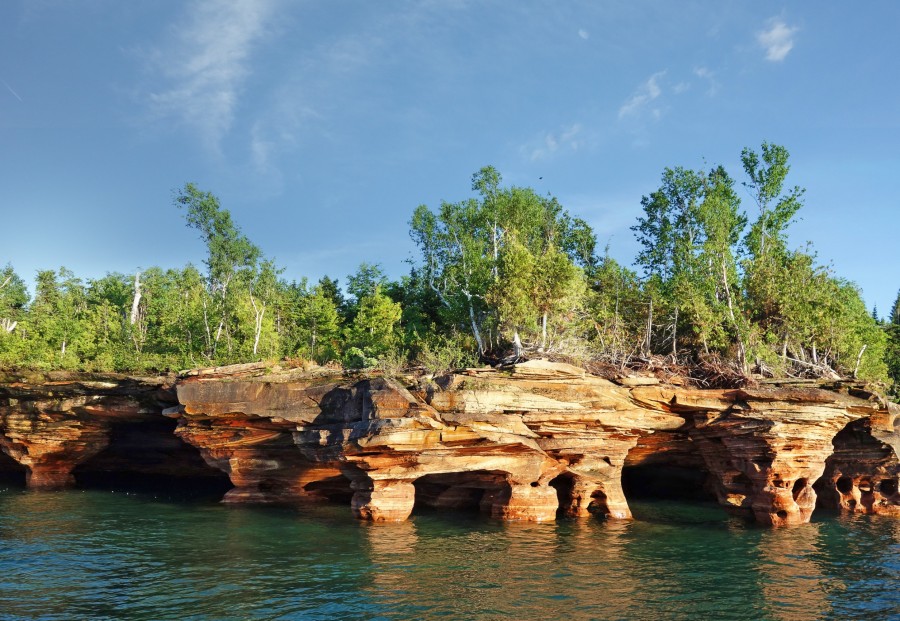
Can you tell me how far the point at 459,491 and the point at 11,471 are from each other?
32.7 meters

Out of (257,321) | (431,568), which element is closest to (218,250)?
(257,321)

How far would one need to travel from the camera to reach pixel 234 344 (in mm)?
37500

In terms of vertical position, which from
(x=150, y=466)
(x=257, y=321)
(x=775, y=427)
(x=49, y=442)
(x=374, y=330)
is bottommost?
(x=150, y=466)

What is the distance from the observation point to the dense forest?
29406 mm

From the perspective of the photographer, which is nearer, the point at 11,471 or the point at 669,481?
the point at 669,481

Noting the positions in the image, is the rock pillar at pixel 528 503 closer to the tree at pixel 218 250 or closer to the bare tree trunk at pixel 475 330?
the bare tree trunk at pixel 475 330

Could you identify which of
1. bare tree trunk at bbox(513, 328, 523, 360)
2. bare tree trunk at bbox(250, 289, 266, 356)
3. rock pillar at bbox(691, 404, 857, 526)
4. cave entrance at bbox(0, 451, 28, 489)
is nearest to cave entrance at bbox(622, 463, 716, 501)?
rock pillar at bbox(691, 404, 857, 526)

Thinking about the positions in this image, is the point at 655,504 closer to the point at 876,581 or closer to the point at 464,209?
the point at 876,581

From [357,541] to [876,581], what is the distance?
15.0m

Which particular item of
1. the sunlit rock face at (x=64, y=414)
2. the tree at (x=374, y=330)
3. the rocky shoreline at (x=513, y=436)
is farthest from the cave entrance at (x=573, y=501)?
the sunlit rock face at (x=64, y=414)

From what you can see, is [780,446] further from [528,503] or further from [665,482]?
[665,482]

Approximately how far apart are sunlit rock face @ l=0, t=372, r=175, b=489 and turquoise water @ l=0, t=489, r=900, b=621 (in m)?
6.65

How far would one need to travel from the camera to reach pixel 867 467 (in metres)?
27.7

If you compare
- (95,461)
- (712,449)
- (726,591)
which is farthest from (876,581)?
(95,461)
